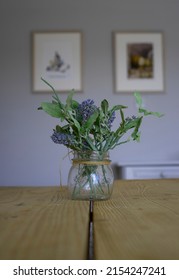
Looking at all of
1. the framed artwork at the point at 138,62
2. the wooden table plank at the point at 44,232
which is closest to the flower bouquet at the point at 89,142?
the wooden table plank at the point at 44,232

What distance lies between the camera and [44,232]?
0.47 metres

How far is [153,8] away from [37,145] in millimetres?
1606

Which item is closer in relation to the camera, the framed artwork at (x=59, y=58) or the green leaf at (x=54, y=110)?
the green leaf at (x=54, y=110)

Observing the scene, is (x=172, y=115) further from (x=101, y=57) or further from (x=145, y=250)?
(x=145, y=250)

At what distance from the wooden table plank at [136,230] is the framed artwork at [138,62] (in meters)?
2.00

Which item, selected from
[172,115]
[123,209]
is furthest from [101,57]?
[123,209]

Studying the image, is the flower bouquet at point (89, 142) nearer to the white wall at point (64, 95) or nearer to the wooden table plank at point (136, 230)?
the wooden table plank at point (136, 230)

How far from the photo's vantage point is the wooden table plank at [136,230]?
0.38m

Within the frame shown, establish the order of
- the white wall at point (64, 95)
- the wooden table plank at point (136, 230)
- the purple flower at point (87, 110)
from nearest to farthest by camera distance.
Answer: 1. the wooden table plank at point (136, 230)
2. the purple flower at point (87, 110)
3. the white wall at point (64, 95)

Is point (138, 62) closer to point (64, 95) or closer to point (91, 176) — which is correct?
point (64, 95)

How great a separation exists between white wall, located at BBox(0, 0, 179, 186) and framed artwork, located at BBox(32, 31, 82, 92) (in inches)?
2.3
